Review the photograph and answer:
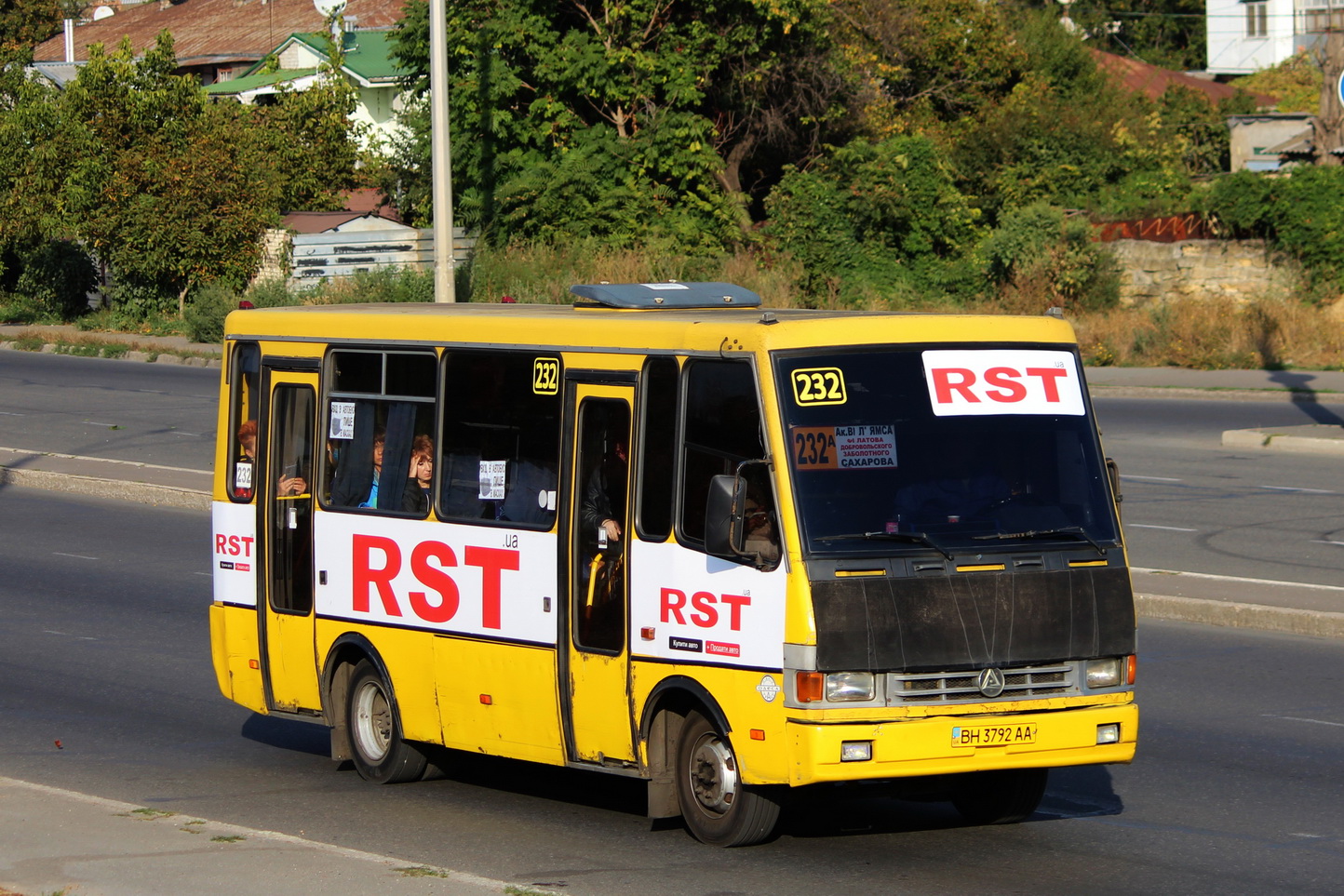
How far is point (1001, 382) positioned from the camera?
7.79m

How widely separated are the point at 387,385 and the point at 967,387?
327cm

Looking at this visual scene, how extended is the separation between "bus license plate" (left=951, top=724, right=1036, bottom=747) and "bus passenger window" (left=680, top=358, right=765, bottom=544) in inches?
52.4

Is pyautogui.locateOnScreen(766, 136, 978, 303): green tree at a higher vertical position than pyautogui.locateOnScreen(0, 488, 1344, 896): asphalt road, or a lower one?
higher

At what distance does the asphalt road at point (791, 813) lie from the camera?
24.0ft

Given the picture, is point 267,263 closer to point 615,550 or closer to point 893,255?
point 893,255

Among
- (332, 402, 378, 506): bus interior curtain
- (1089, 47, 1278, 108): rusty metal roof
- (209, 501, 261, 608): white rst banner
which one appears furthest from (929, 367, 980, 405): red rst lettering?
(1089, 47, 1278, 108): rusty metal roof

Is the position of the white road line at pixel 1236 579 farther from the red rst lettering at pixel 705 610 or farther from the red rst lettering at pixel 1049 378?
the red rst lettering at pixel 705 610

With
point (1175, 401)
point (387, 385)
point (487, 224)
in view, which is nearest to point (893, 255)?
point (487, 224)

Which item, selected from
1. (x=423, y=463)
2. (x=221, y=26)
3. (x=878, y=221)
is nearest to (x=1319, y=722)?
(x=423, y=463)

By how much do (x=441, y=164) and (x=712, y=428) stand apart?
46.0 ft

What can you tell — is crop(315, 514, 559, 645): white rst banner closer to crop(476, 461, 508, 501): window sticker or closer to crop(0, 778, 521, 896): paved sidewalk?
crop(476, 461, 508, 501): window sticker

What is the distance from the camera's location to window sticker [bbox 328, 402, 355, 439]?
9.66 m

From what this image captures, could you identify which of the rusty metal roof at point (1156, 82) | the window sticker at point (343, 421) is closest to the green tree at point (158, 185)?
the rusty metal roof at point (1156, 82)

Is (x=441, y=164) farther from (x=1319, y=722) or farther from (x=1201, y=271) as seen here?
(x=1201, y=271)
